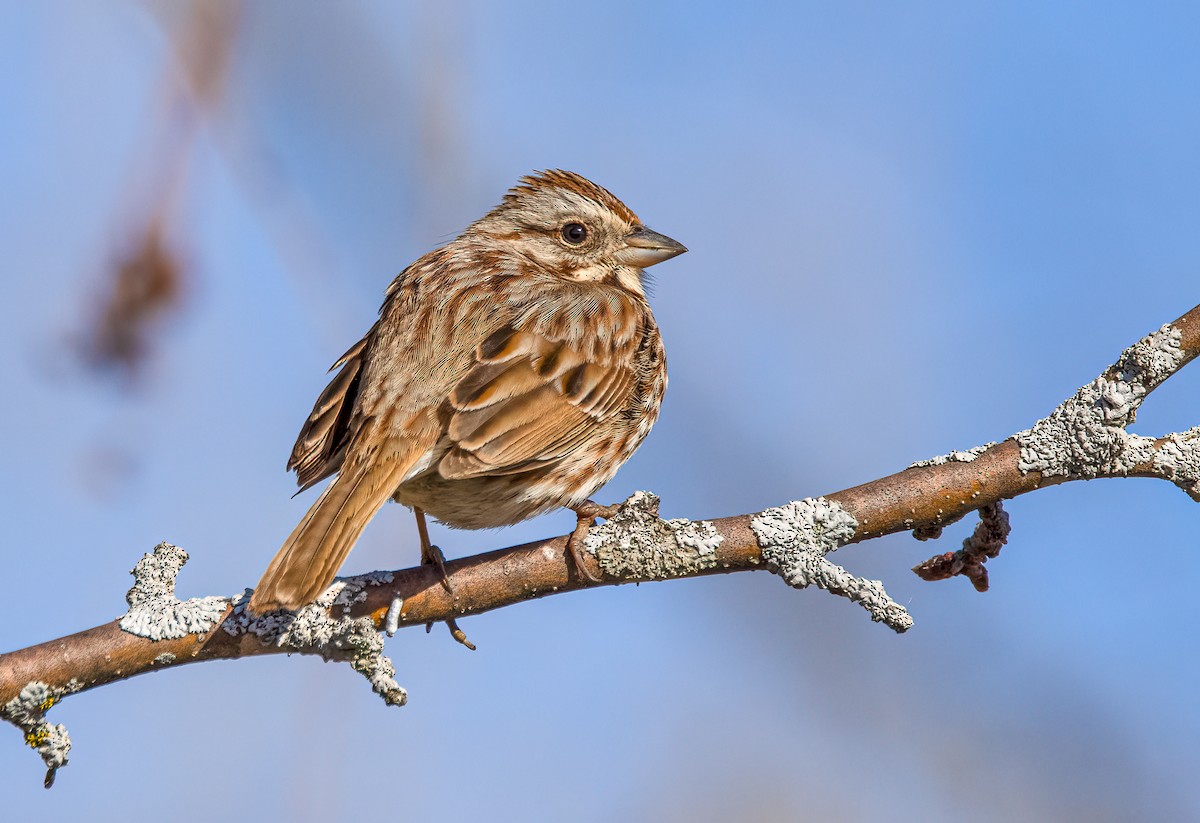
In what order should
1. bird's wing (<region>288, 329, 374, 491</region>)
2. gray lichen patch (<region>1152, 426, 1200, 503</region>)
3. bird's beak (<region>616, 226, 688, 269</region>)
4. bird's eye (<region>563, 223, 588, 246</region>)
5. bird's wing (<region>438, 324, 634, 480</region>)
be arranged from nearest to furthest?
gray lichen patch (<region>1152, 426, 1200, 503</region>) < bird's wing (<region>438, 324, 634, 480</region>) < bird's wing (<region>288, 329, 374, 491</region>) < bird's beak (<region>616, 226, 688, 269</region>) < bird's eye (<region>563, 223, 588, 246</region>)

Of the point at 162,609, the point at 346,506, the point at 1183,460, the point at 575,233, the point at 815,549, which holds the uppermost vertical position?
the point at 575,233

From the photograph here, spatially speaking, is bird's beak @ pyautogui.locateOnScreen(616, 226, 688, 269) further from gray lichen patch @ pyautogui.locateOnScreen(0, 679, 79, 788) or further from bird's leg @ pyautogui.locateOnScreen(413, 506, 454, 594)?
gray lichen patch @ pyautogui.locateOnScreen(0, 679, 79, 788)

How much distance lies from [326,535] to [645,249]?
2159 mm

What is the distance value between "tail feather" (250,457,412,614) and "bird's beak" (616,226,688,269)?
174 cm

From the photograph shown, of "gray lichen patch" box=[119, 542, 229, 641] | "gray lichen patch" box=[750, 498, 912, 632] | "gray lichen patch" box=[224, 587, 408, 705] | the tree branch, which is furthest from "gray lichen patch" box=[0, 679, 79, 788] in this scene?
"gray lichen patch" box=[750, 498, 912, 632]

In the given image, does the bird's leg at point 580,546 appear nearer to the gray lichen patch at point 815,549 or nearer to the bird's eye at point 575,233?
the gray lichen patch at point 815,549

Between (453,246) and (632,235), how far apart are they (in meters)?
0.77

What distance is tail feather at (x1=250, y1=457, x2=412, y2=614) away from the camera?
112 inches

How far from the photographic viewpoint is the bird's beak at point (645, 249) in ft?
15.4

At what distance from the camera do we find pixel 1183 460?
2.93 meters

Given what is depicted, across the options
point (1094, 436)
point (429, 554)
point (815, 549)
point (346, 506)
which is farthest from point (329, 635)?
Answer: point (1094, 436)

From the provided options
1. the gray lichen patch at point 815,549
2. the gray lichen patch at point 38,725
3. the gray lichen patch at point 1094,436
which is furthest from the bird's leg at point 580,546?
the gray lichen patch at point 38,725

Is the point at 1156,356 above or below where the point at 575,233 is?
below

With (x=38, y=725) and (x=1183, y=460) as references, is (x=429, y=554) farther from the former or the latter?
(x=1183, y=460)
